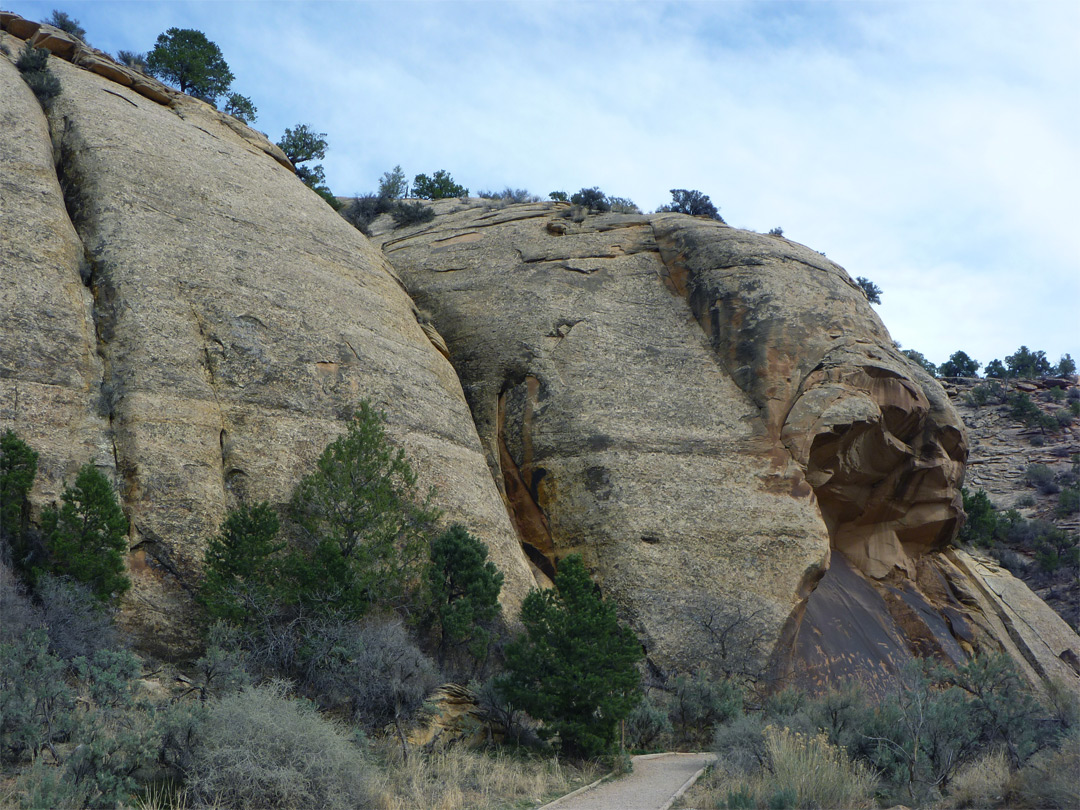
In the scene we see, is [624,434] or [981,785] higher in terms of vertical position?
[624,434]

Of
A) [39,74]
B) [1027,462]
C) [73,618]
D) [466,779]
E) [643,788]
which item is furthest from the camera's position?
[1027,462]

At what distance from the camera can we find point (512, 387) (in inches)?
951

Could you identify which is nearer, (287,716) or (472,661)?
(287,716)

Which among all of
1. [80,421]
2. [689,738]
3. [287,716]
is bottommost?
[689,738]

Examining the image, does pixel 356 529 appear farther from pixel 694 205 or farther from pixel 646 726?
pixel 694 205

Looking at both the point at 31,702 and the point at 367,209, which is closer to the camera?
the point at 31,702

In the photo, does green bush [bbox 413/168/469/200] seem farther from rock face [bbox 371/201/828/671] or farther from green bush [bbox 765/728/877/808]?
green bush [bbox 765/728/877/808]

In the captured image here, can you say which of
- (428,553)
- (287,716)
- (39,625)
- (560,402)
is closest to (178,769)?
(287,716)

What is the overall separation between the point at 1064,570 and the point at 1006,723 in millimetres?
24225


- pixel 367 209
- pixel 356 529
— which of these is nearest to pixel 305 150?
pixel 367 209

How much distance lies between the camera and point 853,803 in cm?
1081

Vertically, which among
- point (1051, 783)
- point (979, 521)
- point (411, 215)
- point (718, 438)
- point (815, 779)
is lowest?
point (815, 779)

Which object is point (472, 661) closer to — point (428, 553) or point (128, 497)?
point (428, 553)

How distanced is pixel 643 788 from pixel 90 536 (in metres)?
9.04
